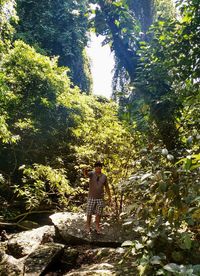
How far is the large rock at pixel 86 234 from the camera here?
6.07 metres

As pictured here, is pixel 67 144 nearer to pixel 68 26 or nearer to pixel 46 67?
pixel 46 67

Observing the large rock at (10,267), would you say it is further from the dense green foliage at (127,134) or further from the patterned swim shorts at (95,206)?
the patterned swim shorts at (95,206)

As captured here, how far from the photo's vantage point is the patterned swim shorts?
21.1 feet

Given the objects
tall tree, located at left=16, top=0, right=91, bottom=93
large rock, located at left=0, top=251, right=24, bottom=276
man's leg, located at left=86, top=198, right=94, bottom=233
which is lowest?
large rock, located at left=0, top=251, right=24, bottom=276

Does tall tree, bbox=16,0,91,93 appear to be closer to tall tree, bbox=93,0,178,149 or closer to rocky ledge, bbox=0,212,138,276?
tall tree, bbox=93,0,178,149

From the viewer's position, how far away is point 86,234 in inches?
252

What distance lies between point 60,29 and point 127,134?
1568cm

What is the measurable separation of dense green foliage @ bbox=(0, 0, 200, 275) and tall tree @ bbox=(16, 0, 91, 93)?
8.17ft

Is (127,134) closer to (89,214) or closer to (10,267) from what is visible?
(89,214)

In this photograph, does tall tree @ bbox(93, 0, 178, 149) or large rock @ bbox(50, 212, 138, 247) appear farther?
tall tree @ bbox(93, 0, 178, 149)

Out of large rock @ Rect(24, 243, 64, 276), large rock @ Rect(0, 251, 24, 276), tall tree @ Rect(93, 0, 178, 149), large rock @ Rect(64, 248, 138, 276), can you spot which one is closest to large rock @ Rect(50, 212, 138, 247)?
large rock @ Rect(64, 248, 138, 276)

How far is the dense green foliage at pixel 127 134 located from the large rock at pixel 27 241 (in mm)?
818

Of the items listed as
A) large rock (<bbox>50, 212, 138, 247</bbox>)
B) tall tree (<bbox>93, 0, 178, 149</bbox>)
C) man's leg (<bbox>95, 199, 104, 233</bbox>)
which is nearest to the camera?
large rock (<bbox>50, 212, 138, 247</bbox>)

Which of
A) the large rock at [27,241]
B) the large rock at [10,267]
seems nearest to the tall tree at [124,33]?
the large rock at [27,241]
